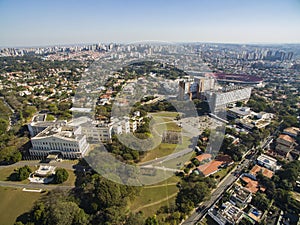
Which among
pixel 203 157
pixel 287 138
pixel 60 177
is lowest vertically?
pixel 203 157

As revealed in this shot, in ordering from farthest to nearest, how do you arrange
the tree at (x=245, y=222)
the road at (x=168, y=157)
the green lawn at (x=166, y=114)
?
the green lawn at (x=166, y=114) → the road at (x=168, y=157) → the tree at (x=245, y=222)

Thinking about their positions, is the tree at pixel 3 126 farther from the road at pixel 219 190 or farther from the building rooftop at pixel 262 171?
the building rooftop at pixel 262 171

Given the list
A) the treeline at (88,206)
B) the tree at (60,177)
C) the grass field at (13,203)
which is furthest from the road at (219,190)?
the grass field at (13,203)

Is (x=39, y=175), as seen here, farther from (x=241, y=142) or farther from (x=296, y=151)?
(x=296, y=151)

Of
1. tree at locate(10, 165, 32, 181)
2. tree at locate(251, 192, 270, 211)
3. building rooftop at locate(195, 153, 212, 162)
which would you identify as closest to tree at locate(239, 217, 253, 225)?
tree at locate(251, 192, 270, 211)

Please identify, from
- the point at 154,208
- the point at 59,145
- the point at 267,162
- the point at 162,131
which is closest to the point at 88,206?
the point at 154,208

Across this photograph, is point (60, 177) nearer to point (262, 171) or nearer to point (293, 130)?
point (262, 171)

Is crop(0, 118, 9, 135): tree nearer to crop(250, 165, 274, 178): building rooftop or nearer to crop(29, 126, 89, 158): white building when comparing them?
crop(29, 126, 89, 158): white building

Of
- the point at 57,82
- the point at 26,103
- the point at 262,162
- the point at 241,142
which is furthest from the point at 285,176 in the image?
the point at 57,82
